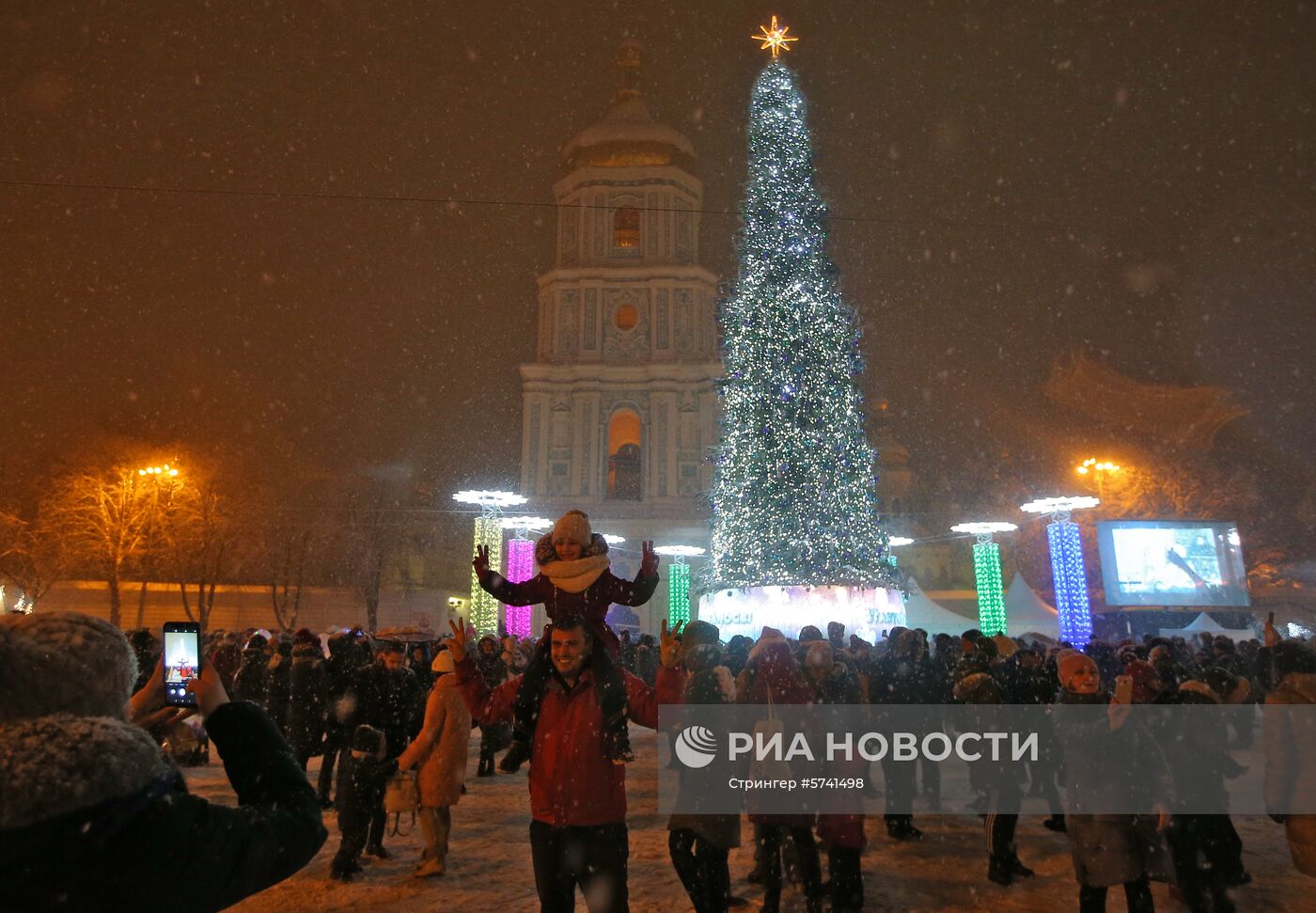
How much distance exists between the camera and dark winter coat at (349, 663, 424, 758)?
278 inches

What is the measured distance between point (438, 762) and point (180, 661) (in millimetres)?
4473

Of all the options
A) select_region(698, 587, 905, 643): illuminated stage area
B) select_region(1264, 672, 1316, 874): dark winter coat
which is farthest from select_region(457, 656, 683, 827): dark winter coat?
select_region(698, 587, 905, 643): illuminated stage area

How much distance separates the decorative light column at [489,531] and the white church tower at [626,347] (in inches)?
599

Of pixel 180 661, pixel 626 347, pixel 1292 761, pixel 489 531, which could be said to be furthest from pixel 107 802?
pixel 626 347

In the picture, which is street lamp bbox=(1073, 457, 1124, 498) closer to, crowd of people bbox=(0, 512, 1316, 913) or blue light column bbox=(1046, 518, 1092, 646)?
blue light column bbox=(1046, 518, 1092, 646)

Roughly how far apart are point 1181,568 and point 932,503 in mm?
39664

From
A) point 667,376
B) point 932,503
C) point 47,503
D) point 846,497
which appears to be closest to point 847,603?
point 846,497

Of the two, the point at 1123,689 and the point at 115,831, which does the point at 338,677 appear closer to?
the point at 1123,689

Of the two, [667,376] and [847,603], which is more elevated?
[667,376]

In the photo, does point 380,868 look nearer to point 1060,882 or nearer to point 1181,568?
point 1060,882

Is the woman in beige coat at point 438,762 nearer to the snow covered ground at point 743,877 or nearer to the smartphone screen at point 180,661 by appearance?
the snow covered ground at point 743,877

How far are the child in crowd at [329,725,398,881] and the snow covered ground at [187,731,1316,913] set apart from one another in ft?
0.52

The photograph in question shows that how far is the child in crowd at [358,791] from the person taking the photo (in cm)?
684

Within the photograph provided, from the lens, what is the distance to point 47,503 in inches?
1268
